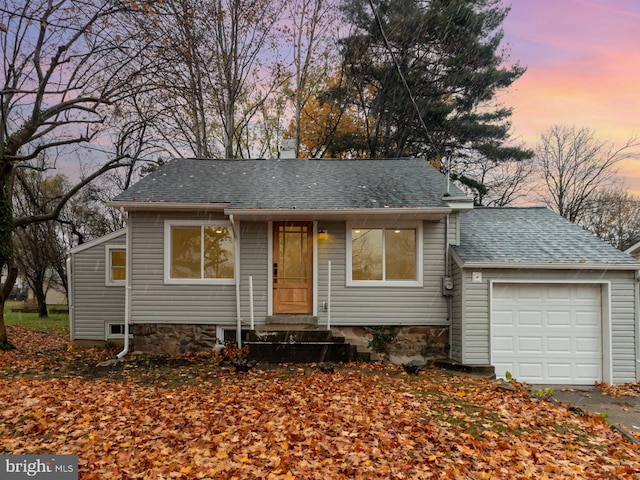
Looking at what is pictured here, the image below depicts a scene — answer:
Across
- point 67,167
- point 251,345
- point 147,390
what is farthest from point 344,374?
point 67,167

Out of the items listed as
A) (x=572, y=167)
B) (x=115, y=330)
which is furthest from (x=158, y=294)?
(x=572, y=167)

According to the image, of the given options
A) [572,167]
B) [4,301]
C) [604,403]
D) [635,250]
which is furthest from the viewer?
[572,167]

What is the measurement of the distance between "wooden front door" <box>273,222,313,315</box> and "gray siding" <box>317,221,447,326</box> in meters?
0.29

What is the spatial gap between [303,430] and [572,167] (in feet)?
82.5

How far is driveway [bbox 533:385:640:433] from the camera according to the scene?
6.22 metres

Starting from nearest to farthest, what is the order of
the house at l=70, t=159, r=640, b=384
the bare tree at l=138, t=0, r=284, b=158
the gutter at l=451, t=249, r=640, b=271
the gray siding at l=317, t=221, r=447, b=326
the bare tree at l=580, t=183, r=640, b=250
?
the gutter at l=451, t=249, r=640, b=271, the house at l=70, t=159, r=640, b=384, the gray siding at l=317, t=221, r=447, b=326, the bare tree at l=138, t=0, r=284, b=158, the bare tree at l=580, t=183, r=640, b=250

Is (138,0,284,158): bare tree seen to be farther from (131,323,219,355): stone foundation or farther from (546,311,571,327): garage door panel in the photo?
(546,311,571,327): garage door panel

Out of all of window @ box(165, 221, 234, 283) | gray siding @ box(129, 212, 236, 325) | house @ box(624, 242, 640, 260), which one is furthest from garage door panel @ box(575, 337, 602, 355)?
window @ box(165, 221, 234, 283)

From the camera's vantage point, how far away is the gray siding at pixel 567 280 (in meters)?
8.80

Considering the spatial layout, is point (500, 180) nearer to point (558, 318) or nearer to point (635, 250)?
point (635, 250)

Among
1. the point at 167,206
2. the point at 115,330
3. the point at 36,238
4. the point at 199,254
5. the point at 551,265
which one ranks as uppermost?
the point at 167,206

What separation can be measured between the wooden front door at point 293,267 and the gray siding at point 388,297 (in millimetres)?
291

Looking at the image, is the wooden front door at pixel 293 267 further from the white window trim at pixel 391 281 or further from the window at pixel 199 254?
the window at pixel 199 254

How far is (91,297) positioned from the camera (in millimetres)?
11898
